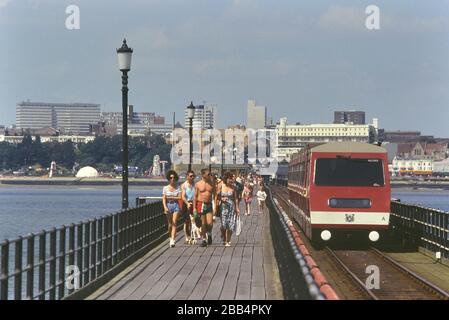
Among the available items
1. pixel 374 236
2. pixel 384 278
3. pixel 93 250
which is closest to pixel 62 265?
pixel 93 250

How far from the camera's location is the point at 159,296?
19.1 metres

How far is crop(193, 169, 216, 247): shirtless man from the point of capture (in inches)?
1131

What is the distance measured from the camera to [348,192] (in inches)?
1304

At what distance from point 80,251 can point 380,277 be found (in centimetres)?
855

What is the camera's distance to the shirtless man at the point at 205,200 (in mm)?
28734

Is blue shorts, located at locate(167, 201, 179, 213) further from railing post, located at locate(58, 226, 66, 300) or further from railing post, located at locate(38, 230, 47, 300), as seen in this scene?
railing post, located at locate(38, 230, 47, 300)

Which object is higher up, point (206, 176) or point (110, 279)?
point (206, 176)

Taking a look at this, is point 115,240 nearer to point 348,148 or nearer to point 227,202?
point 227,202
